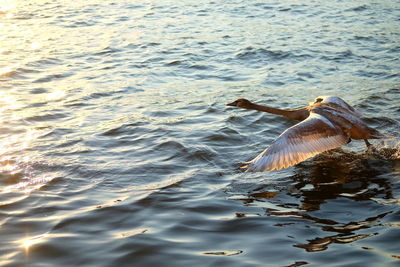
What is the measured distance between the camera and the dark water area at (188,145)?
5.59 m

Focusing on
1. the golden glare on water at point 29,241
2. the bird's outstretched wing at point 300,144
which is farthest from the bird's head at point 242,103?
the golden glare on water at point 29,241

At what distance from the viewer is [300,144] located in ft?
23.9

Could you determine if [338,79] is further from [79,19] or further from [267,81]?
[79,19]

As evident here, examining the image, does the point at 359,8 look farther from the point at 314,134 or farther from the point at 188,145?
the point at 314,134

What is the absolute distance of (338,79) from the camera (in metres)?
12.2

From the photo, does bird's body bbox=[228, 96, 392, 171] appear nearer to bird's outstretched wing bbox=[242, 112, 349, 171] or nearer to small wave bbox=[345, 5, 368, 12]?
bird's outstretched wing bbox=[242, 112, 349, 171]

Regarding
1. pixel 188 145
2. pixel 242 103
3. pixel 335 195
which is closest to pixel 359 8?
pixel 242 103

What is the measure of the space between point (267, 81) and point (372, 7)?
8.70 meters

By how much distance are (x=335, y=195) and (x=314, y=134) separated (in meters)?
1.01

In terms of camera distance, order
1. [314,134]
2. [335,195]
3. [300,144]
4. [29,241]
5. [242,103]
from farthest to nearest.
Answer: [242,103], [314,134], [300,144], [335,195], [29,241]

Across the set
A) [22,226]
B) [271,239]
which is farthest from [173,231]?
[22,226]

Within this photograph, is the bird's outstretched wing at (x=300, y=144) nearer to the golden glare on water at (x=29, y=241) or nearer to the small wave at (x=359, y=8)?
the golden glare on water at (x=29, y=241)

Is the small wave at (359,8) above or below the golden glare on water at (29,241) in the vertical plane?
above

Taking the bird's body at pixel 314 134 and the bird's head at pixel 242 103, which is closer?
the bird's body at pixel 314 134
